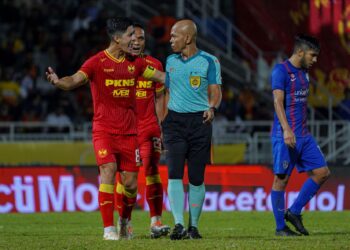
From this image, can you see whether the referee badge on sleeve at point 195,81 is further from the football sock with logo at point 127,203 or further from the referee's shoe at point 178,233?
the referee's shoe at point 178,233

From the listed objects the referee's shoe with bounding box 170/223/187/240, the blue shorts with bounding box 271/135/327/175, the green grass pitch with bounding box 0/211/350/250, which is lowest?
the green grass pitch with bounding box 0/211/350/250

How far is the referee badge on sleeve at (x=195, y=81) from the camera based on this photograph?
12.0 meters

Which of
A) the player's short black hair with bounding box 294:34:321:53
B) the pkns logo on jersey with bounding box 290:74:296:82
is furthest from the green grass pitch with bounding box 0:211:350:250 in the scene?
the player's short black hair with bounding box 294:34:321:53

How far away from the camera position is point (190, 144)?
12.1m

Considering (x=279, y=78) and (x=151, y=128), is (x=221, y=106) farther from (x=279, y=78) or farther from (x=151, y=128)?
(x=279, y=78)

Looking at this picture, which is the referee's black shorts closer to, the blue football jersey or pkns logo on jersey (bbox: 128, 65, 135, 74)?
pkns logo on jersey (bbox: 128, 65, 135, 74)

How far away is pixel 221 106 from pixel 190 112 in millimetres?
14128

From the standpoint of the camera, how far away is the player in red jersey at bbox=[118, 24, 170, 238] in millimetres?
13029

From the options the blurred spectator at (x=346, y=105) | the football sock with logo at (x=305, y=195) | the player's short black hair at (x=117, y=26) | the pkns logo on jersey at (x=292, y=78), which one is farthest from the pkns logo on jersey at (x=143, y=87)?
the blurred spectator at (x=346, y=105)

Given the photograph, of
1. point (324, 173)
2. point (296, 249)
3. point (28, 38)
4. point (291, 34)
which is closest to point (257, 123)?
point (291, 34)

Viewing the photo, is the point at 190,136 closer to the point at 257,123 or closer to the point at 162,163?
the point at 162,163

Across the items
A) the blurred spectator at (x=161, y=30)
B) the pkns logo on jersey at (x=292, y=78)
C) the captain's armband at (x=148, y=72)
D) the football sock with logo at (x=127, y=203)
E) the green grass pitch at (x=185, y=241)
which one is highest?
the blurred spectator at (x=161, y=30)

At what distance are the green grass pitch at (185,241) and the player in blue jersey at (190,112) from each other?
527 mm

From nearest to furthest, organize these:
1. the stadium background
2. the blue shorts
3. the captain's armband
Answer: the captain's armband < the blue shorts < the stadium background
